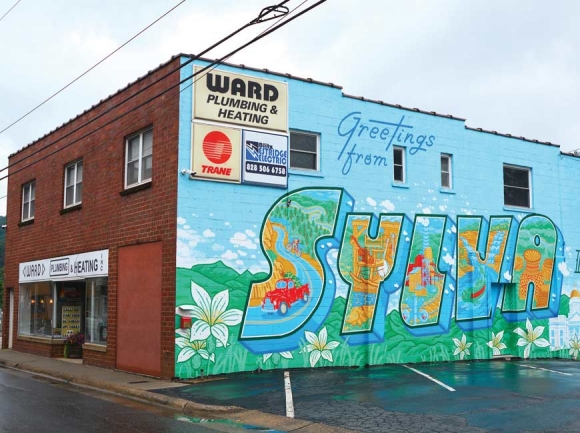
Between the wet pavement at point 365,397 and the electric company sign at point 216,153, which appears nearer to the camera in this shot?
the wet pavement at point 365,397

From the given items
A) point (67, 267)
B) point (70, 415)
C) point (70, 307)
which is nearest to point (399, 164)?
point (67, 267)

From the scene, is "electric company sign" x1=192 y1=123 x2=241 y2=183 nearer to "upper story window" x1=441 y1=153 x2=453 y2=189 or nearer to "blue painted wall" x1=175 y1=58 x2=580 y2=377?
"blue painted wall" x1=175 y1=58 x2=580 y2=377

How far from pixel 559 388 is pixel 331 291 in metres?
5.88

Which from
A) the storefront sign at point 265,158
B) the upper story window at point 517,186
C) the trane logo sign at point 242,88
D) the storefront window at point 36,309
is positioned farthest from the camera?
the storefront window at point 36,309

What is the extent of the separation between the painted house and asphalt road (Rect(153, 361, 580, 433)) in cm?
141

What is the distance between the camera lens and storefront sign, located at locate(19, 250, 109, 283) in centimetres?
1795

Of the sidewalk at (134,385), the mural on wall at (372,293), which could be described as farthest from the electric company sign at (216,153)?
the sidewalk at (134,385)

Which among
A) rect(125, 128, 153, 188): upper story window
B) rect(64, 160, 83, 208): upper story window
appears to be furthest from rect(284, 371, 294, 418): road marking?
rect(64, 160, 83, 208): upper story window

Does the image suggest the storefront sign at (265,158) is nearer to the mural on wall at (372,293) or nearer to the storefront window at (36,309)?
the mural on wall at (372,293)

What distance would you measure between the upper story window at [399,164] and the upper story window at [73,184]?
366 inches

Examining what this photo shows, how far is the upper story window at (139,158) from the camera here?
1656cm

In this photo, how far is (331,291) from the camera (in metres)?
16.9

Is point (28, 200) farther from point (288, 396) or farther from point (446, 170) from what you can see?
point (288, 396)

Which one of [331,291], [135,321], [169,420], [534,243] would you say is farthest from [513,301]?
[169,420]
